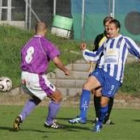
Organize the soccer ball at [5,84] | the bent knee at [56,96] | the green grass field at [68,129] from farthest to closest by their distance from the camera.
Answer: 1. the soccer ball at [5,84]
2. the bent knee at [56,96]
3. the green grass field at [68,129]

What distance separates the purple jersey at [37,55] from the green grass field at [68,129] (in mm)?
1062

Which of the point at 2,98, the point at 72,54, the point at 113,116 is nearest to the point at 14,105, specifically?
the point at 2,98

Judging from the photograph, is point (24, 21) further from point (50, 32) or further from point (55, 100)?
point (55, 100)

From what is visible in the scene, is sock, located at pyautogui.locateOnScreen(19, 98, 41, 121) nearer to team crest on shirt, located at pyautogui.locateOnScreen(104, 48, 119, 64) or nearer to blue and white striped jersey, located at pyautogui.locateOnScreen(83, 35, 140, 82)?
blue and white striped jersey, located at pyautogui.locateOnScreen(83, 35, 140, 82)

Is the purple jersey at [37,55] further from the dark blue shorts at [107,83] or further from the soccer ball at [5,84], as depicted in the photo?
the soccer ball at [5,84]

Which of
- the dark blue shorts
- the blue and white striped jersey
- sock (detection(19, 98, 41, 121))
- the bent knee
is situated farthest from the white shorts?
the blue and white striped jersey

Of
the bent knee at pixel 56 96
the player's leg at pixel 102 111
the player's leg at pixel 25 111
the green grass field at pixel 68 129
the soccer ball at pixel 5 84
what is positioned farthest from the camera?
the soccer ball at pixel 5 84

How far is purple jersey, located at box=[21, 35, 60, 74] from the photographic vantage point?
12641 millimetres

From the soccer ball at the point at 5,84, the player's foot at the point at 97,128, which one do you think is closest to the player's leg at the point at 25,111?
the player's foot at the point at 97,128

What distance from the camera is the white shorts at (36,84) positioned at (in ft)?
41.5

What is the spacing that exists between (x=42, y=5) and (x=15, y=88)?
802 cm

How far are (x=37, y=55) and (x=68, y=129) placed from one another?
153 centimetres

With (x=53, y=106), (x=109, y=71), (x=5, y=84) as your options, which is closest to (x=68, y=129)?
(x=53, y=106)

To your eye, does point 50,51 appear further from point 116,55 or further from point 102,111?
point 102,111
